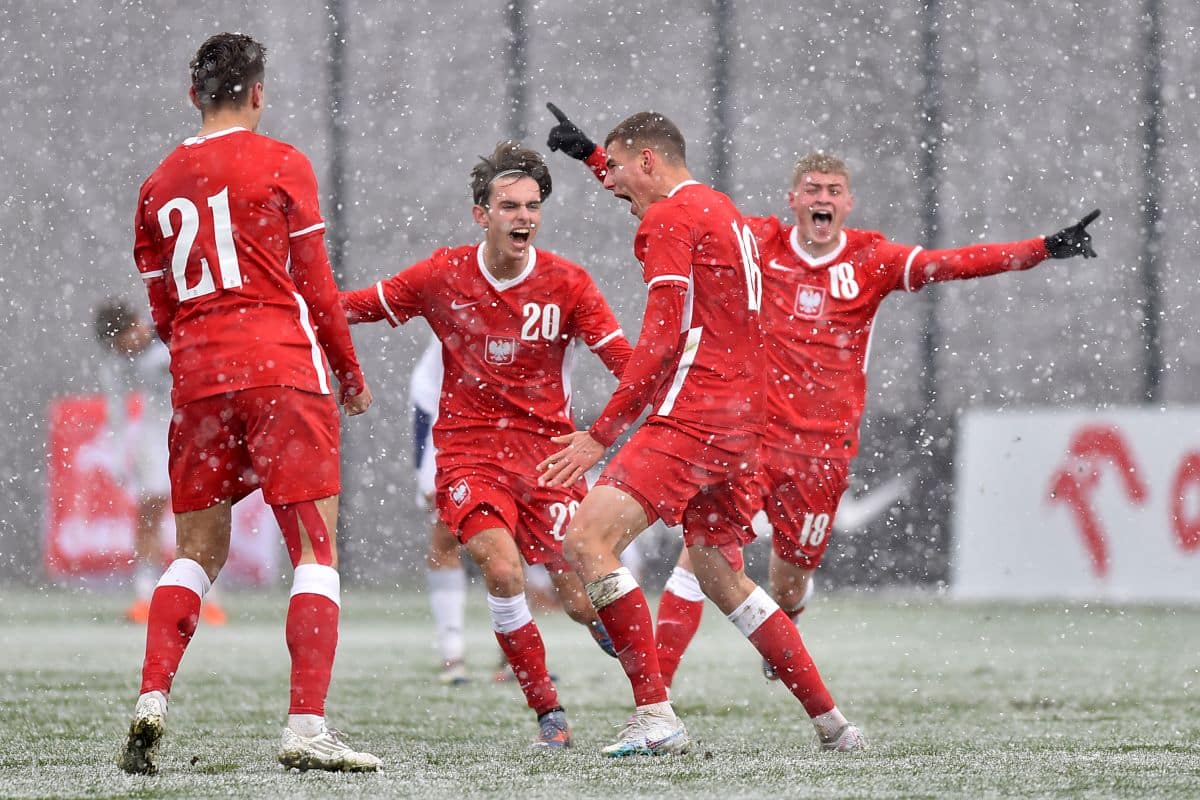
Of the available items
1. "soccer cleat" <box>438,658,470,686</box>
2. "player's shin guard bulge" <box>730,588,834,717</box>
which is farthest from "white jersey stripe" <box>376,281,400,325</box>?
"soccer cleat" <box>438,658,470,686</box>

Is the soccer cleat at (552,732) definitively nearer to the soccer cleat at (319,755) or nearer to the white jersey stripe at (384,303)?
the soccer cleat at (319,755)

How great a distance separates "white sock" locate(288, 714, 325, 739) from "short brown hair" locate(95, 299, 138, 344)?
23.1 ft

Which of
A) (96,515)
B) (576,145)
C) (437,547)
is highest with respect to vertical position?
(576,145)

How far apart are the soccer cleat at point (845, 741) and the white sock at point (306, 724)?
157 cm

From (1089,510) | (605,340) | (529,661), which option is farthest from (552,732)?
(1089,510)

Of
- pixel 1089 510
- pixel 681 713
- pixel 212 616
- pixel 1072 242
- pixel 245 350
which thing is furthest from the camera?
pixel 1089 510

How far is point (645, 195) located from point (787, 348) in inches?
57.4

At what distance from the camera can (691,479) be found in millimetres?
5246

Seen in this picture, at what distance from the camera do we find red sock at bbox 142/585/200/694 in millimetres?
4723

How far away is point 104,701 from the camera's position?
22.4 feet

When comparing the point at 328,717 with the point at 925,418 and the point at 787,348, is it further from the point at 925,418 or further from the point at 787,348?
the point at 925,418

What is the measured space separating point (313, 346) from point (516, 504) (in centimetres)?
135

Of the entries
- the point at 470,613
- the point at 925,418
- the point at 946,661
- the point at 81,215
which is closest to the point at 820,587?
the point at 925,418

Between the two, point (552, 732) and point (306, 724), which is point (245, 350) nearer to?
point (306, 724)
